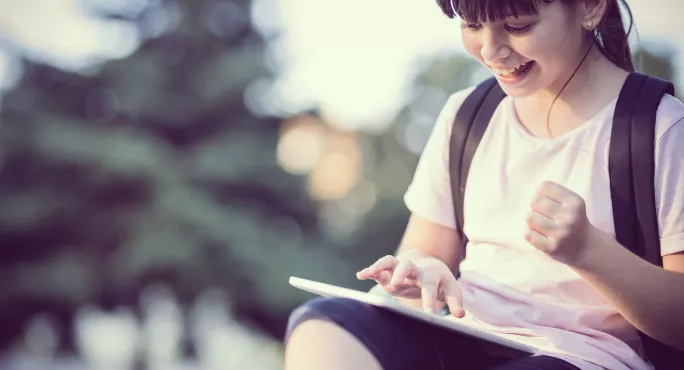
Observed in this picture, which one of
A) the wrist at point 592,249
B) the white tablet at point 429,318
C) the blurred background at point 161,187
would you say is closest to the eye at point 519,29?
the wrist at point 592,249

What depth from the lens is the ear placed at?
1.31 metres

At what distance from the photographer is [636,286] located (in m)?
1.12

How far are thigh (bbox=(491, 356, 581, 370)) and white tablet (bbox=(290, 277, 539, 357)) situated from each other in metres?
0.03

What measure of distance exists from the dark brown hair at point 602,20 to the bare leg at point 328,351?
0.56 metres

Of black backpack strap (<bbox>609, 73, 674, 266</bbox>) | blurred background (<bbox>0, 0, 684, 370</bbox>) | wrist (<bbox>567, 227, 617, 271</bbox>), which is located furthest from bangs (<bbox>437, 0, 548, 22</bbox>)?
blurred background (<bbox>0, 0, 684, 370</bbox>)

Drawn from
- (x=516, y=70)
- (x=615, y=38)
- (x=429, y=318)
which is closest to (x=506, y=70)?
(x=516, y=70)

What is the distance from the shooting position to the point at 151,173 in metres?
12.9

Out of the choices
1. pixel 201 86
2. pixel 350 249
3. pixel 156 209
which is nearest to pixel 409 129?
pixel 350 249

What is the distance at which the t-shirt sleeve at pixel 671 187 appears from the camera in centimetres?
116

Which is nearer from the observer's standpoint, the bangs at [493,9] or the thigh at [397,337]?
the thigh at [397,337]

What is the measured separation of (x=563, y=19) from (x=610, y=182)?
280 mm

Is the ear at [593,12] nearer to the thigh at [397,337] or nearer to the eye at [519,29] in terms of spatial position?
the eye at [519,29]

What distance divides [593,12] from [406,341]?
25.2 inches

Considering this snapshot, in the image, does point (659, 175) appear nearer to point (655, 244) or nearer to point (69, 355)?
point (655, 244)
